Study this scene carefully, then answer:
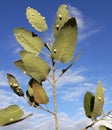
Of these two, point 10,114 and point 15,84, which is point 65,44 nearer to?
point 15,84

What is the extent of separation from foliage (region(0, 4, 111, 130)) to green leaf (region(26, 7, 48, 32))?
13cm

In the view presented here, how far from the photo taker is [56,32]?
267 cm

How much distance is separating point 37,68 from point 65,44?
0.32 metres

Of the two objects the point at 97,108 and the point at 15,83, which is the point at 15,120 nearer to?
the point at 15,83

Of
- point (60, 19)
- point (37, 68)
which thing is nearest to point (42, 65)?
point (37, 68)

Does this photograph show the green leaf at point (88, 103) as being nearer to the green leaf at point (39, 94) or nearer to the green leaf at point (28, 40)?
the green leaf at point (39, 94)

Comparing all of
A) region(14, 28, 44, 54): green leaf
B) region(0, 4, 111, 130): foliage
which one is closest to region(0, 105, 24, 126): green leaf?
region(0, 4, 111, 130): foliage

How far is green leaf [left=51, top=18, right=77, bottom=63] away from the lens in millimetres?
2434

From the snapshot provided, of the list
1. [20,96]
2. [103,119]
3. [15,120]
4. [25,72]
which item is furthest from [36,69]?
[103,119]

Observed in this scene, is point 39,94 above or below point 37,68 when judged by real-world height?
below

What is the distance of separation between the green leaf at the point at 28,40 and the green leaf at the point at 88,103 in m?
0.61

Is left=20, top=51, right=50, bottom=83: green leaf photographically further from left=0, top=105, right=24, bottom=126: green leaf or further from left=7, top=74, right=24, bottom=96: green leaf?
left=0, top=105, right=24, bottom=126: green leaf

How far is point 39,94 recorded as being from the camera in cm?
255

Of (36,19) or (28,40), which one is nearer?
(28,40)
